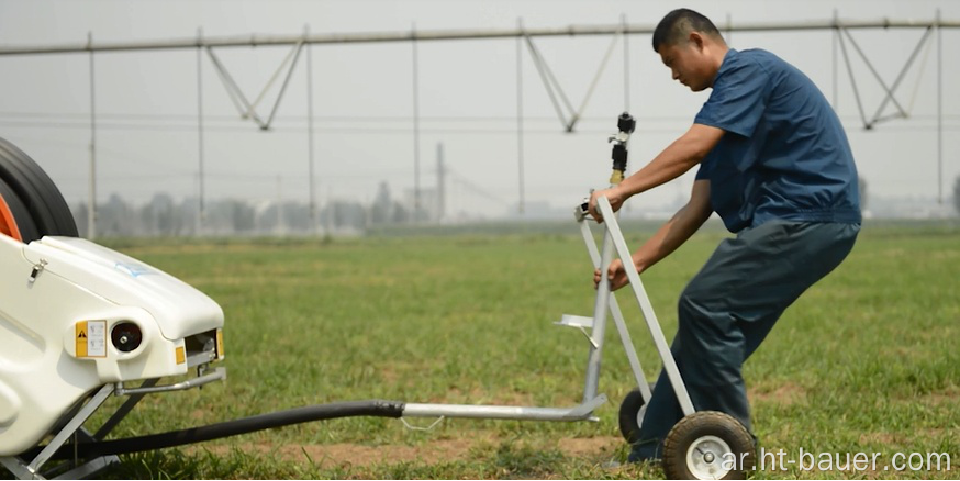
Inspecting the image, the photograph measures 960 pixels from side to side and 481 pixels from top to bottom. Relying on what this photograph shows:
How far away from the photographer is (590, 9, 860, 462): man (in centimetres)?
413

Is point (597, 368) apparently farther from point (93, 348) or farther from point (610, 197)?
point (93, 348)

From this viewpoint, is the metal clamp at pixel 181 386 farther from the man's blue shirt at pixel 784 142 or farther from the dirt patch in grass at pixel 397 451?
the man's blue shirt at pixel 784 142

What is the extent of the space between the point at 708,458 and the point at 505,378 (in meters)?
3.61

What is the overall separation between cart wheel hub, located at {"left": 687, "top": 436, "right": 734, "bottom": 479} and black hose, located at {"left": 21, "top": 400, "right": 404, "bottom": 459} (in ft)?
3.84

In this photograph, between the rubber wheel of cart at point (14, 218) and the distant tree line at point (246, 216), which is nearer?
the rubber wheel of cart at point (14, 218)

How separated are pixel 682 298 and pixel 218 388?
4.10 meters

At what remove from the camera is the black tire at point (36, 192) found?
14.5ft

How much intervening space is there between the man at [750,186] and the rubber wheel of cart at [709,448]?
18 cm

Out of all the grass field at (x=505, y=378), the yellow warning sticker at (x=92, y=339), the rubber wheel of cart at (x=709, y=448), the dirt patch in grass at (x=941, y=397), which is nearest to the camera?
the yellow warning sticker at (x=92, y=339)

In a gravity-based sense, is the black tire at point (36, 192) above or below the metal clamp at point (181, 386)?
above

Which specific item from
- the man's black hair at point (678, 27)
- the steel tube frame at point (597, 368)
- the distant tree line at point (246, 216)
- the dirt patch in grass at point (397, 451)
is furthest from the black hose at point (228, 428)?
the distant tree line at point (246, 216)

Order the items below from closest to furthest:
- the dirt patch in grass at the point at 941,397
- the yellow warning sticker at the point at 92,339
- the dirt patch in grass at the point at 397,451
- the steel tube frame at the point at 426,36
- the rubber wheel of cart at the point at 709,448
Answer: the yellow warning sticker at the point at 92,339 < the rubber wheel of cart at the point at 709,448 < the dirt patch in grass at the point at 397,451 < the dirt patch in grass at the point at 941,397 < the steel tube frame at the point at 426,36

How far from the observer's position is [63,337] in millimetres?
4008

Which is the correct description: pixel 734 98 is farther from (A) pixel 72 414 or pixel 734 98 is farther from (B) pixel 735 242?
(A) pixel 72 414
